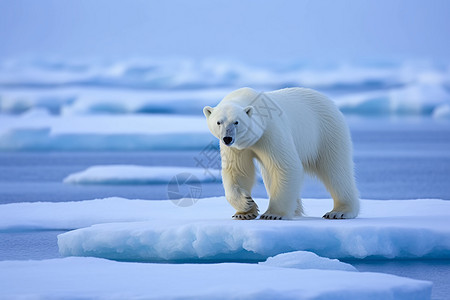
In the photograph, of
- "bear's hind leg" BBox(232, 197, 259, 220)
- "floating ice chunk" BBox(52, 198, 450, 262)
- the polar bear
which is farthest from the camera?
"bear's hind leg" BBox(232, 197, 259, 220)

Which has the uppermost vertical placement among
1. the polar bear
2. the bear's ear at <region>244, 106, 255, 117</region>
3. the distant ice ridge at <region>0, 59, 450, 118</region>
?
the bear's ear at <region>244, 106, 255, 117</region>

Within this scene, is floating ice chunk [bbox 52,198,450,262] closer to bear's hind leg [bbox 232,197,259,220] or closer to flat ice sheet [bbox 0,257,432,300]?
bear's hind leg [bbox 232,197,259,220]

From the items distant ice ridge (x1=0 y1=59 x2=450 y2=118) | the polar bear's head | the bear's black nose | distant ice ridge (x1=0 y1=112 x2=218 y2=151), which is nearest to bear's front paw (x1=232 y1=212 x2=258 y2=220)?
the polar bear's head

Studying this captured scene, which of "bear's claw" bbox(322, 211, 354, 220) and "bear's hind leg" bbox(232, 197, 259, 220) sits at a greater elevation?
"bear's hind leg" bbox(232, 197, 259, 220)

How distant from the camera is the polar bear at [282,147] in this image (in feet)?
14.8

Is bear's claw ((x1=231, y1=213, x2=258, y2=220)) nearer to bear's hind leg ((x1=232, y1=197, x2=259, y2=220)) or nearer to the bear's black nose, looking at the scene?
bear's hind leg ((x1=232, y1=197, x2=259, y2=220))

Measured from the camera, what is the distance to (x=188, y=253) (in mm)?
4379

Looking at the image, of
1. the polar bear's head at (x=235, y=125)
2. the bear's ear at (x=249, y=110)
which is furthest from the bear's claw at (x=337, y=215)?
the bear's ear at (x=249, y=110)

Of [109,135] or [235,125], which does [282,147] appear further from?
[109,135]

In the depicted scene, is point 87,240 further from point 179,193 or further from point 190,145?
point 190,145

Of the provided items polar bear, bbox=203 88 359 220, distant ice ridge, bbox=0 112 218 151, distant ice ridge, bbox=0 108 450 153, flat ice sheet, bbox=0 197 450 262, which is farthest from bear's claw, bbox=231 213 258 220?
distant ice ridge, bbox=0 112 218 151

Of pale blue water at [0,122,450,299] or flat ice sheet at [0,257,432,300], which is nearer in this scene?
flat ice sheet at [0,257,432,300]

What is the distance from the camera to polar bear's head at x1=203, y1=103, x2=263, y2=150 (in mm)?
4387

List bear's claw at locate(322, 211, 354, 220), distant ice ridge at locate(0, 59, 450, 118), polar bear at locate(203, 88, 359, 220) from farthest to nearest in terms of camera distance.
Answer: distant ice ridge at locate(0, 59, 450, 118) → bear's claw at locate(322, 211, 354, 220) → polar bear at locate(203, 88, 359, 220)
